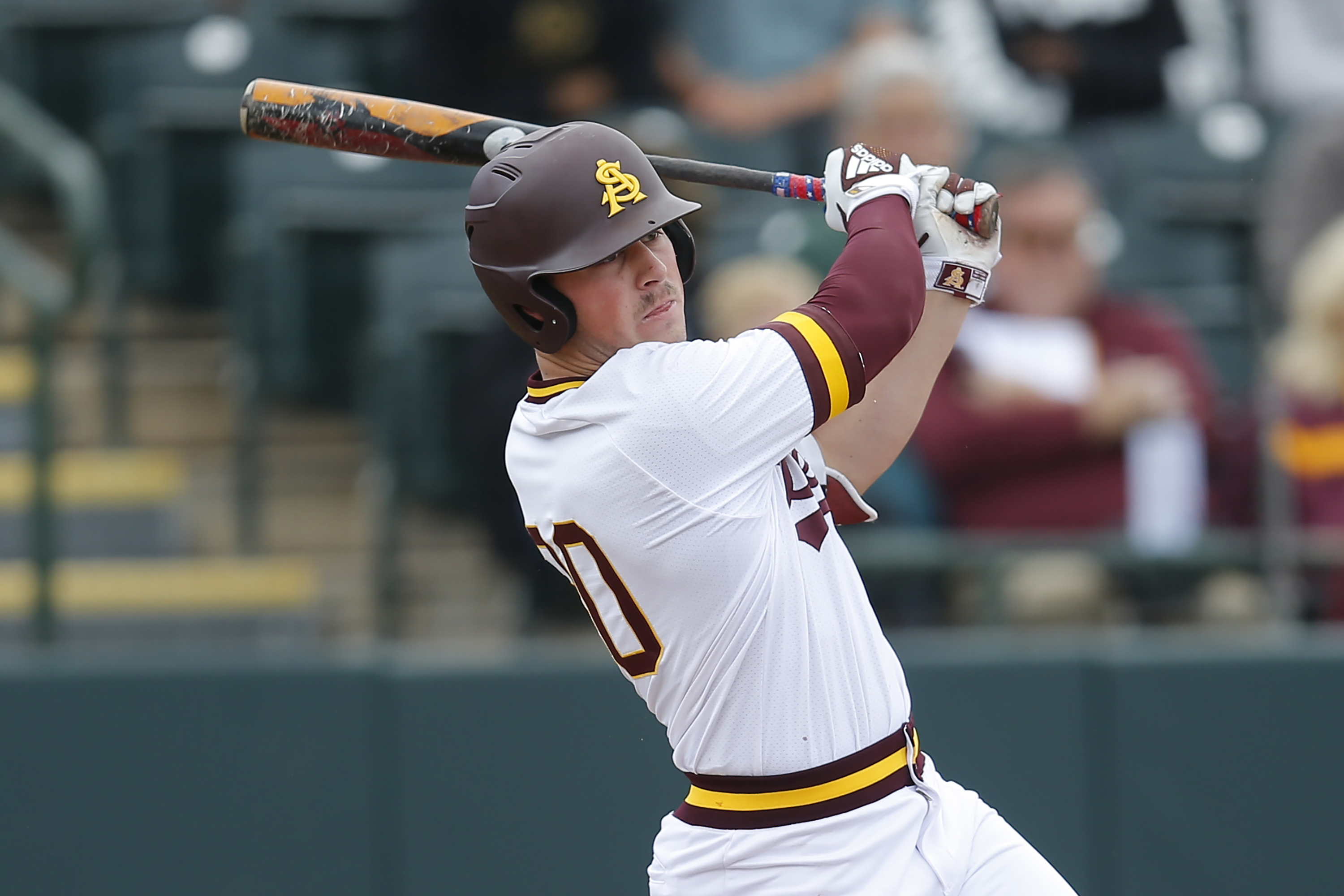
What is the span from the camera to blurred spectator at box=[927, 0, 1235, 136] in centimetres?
613

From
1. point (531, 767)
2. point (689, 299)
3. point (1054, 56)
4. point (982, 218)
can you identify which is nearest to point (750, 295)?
point (689, 299)

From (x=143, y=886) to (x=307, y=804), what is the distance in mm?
423

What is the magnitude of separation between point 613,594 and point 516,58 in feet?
11.3

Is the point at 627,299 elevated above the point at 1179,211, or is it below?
below

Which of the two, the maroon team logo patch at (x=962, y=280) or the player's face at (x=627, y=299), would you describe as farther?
the maroon team logo patch at (x=962, y=280)

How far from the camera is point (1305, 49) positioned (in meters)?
6.49

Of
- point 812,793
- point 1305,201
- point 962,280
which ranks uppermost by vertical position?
point 1305,201

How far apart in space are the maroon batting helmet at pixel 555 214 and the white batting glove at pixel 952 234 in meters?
0.41

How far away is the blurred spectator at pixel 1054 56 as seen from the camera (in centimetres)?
613

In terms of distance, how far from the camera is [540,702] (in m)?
4.28

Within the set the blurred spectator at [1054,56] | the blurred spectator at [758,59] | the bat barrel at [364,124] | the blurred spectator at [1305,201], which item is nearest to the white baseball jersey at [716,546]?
the bat barrel at [364,124]

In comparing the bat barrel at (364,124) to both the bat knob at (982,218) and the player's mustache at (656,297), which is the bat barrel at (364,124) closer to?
the player's mustache at (656,297)

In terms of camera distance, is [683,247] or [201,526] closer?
[683,247]

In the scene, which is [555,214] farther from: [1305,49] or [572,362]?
[1305,49]
